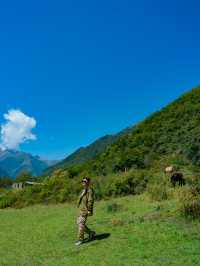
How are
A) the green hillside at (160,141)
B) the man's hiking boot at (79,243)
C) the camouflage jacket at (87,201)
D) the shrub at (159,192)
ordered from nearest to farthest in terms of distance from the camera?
the man's hiking boot at (79,243) → the camouflage jacket at (87,201) → the shrub at (159,192) → the green hillside at (160,141)

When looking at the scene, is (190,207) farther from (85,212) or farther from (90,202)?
(85,212)

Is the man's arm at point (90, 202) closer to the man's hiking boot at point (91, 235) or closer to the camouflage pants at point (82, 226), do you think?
the camouflage pants at point (82, 226)

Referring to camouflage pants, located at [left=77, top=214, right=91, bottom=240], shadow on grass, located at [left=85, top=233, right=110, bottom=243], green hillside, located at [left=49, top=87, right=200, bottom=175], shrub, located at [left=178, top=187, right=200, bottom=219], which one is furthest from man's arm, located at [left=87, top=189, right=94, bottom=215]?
green hillside, located at [left=49, top=87, right=200, bottom=175]

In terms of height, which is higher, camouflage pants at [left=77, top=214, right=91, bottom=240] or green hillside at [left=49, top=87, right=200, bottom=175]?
green hillside at [left=49, top=87, right=200, bottom=175]

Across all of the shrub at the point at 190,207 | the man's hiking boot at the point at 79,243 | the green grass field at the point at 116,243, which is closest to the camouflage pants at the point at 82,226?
the man's hiking boot at the point at 79,243

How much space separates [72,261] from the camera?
1117 cm

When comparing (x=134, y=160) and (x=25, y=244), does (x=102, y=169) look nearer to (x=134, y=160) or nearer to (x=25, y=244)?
(x=134, y=160)

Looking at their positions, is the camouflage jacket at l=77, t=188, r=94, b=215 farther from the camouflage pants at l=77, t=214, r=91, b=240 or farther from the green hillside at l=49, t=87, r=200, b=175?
the green hillside at l=49, t=87, r=200, b=175

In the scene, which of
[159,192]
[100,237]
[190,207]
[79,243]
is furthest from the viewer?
[159,192]

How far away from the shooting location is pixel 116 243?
1244 cm

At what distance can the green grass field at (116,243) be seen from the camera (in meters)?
10.6

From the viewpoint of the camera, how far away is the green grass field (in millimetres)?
10594

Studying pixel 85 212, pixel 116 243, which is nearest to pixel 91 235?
pixel 85 212

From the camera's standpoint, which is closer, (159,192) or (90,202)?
(90,202)
